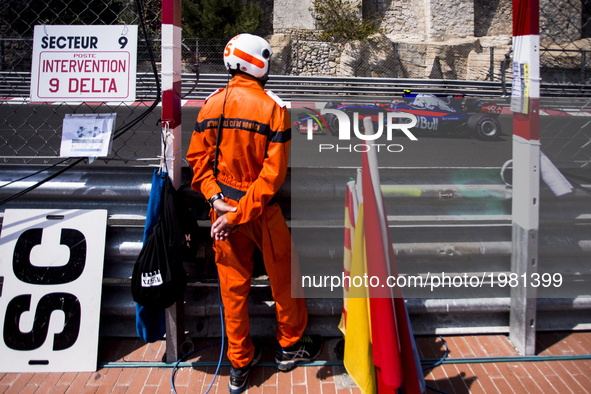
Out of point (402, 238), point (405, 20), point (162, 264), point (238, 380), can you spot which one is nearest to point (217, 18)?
point (405, 20)

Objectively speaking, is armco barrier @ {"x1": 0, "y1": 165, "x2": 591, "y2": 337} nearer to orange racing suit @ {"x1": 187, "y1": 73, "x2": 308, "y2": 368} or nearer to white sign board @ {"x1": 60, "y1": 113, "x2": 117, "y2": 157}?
white sign board @ {"x1": 60, "y1": 113, "x2": 117, "y2": 157}

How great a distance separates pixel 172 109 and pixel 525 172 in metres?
2.12

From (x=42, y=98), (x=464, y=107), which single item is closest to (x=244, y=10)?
(x=464, y=107)

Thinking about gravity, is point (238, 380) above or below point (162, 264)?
below

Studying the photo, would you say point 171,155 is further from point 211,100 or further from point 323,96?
point 323,96

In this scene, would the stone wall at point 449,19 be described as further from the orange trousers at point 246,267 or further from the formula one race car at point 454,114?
the orange trousers at point 246,267

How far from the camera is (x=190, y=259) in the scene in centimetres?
244

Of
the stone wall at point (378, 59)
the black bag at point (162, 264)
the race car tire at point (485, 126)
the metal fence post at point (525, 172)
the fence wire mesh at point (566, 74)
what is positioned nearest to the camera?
the black bag at point (162, 264)

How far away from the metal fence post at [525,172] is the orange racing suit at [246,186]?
1380 millimetres

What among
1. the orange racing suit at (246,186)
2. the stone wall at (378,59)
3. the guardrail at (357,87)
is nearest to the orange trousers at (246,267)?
the orange racing suit at (246,186)

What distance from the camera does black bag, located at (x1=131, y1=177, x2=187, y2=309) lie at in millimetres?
2250

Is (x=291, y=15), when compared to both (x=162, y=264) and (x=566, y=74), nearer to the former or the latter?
(x=566, y=74)

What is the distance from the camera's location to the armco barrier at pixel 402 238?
8.71 ft

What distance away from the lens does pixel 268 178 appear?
2.08 m
